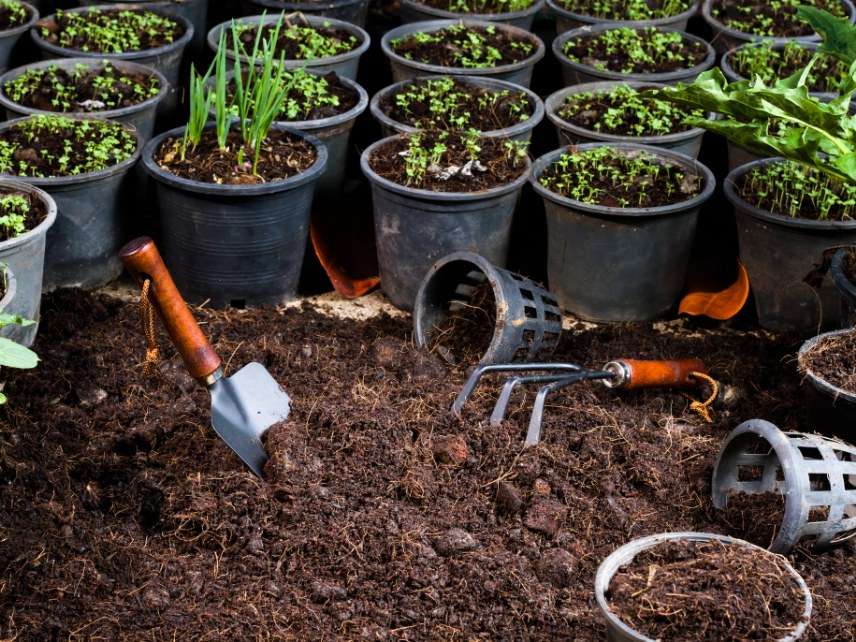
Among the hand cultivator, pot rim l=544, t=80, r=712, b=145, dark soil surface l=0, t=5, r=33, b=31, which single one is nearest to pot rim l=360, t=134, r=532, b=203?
pot rim l=544, t=80, r=712, b=145

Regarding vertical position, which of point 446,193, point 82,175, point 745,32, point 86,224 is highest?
point 745,32

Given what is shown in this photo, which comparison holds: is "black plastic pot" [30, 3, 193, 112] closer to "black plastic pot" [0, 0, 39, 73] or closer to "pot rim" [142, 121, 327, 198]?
"black plastic pot" [0, 0, 39, 73]

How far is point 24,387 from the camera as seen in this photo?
3.87m

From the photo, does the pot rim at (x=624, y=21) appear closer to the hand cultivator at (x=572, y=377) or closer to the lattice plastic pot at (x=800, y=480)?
the hand cultivator at (x=572, y=377)

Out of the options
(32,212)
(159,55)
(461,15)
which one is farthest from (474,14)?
(32,212)

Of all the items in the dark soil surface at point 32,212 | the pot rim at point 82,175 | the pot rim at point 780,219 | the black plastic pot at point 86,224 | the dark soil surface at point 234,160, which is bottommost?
the black plastic pot at point 86,224

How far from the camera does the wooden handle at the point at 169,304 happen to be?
320 centimetres

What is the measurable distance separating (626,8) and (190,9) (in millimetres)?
2214

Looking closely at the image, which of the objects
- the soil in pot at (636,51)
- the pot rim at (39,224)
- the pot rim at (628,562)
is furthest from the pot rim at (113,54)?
the pot rim at (628,562)

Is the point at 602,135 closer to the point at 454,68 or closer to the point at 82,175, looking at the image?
the point at 454,68

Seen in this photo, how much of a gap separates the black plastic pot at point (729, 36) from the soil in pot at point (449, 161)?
5.27 ft

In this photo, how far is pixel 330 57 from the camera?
526 cm

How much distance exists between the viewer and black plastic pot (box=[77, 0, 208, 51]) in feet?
19.0

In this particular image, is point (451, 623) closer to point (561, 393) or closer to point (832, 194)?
point (561, 393)
